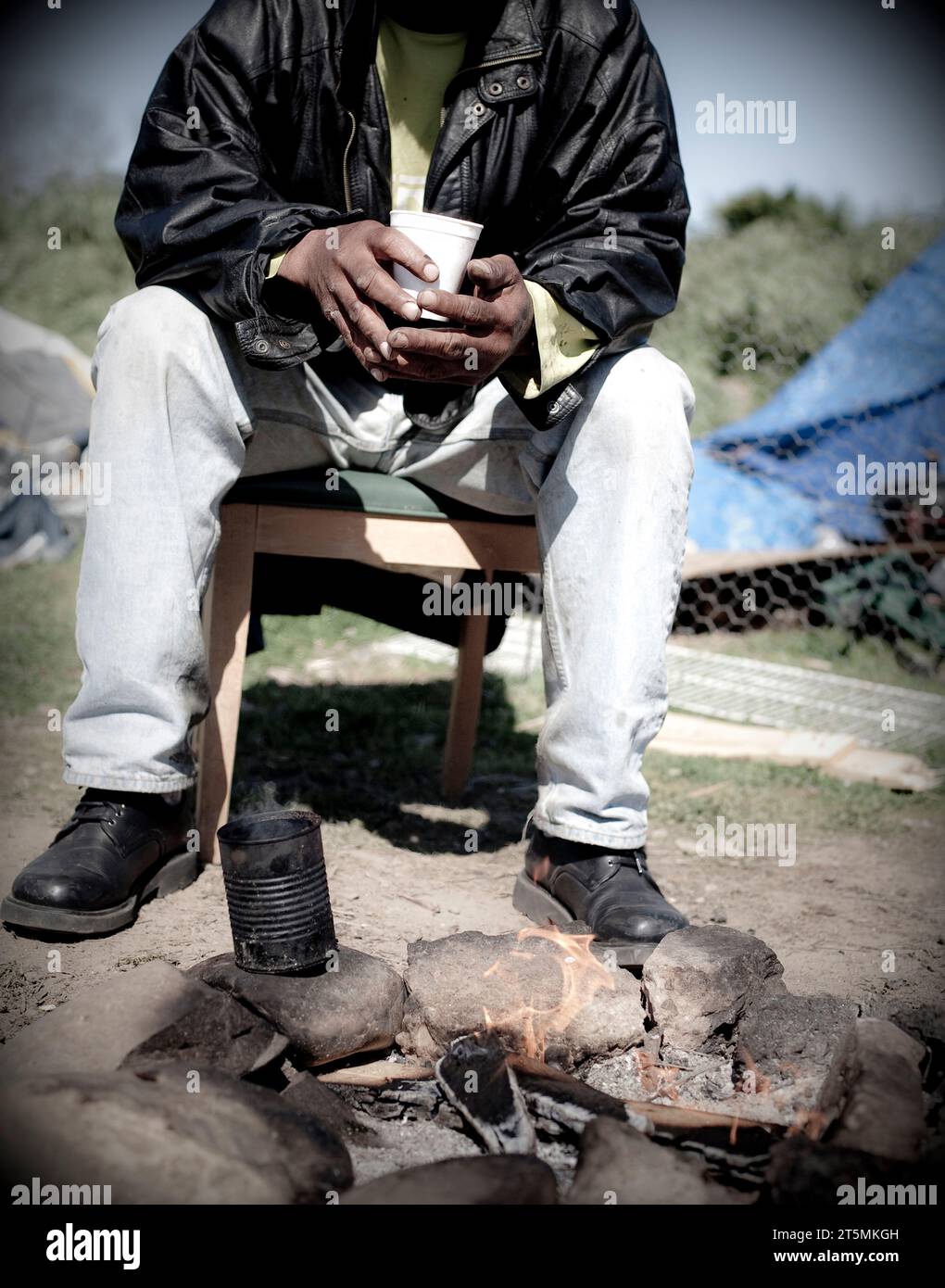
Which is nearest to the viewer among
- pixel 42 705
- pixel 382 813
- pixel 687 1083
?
pixel 687 1083

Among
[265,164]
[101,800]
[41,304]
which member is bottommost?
[101,800]

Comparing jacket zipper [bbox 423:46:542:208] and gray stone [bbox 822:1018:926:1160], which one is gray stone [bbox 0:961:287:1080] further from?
jacket zipper [bbox 423:46:542:208]

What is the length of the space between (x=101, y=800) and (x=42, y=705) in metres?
1.67

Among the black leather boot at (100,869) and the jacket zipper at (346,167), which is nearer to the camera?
the black leather boot at (100,869)

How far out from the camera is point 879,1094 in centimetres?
129

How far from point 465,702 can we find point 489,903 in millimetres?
761

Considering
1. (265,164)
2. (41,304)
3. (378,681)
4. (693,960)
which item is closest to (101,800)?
(693,960)

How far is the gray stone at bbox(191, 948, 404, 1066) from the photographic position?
149 cm

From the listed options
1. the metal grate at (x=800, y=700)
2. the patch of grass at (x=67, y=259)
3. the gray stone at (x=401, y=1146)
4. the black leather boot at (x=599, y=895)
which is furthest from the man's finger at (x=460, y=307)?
the patch of grass at (x=67, y=259)

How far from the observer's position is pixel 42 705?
3.43m

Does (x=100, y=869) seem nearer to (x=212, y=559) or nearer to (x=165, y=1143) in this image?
(x=212, y=559)

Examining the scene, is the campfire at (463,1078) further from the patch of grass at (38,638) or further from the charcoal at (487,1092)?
the patch of grass at (38,638)

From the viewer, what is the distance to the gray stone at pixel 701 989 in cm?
163
